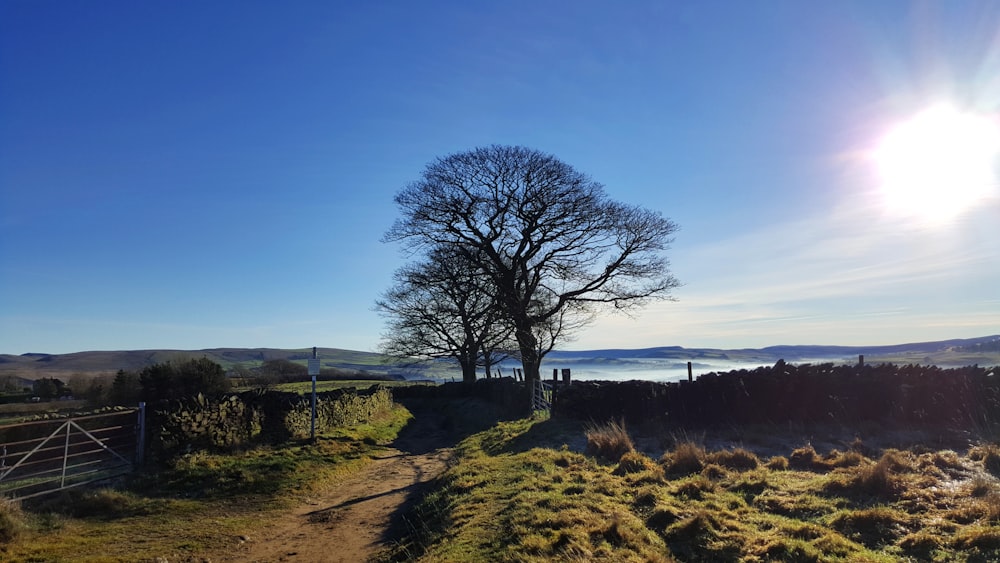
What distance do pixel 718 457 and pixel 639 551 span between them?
5460 mm

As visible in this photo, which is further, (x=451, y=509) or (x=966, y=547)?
(x=451, y=509)

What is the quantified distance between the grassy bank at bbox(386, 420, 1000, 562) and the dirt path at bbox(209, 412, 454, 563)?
0.65 m

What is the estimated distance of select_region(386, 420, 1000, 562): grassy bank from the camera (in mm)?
5398

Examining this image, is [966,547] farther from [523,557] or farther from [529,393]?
[529,393]

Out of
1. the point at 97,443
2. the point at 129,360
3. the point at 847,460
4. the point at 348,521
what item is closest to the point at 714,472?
the point at 847,460

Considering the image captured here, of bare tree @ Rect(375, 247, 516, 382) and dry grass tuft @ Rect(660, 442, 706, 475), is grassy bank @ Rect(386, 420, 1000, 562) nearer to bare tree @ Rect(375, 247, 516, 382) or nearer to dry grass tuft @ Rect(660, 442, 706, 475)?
dry grass tuft @ Rect(660, 442, 706, 475)

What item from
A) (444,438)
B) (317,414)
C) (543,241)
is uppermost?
(543,241)

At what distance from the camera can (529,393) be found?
72.4 ft

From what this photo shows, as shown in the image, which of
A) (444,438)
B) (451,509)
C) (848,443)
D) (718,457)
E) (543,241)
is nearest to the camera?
(451,509)

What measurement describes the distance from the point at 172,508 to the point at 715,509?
9.08 m

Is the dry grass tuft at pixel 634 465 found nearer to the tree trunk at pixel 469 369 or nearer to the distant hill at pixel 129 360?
the tree trunk at pixel 469 369

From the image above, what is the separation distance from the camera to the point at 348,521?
30.6ft

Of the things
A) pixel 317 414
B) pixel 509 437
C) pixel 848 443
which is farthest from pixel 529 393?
pixel 848 443

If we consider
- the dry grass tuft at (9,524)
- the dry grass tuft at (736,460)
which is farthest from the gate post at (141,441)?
the dry grass tuft at (736,460)
